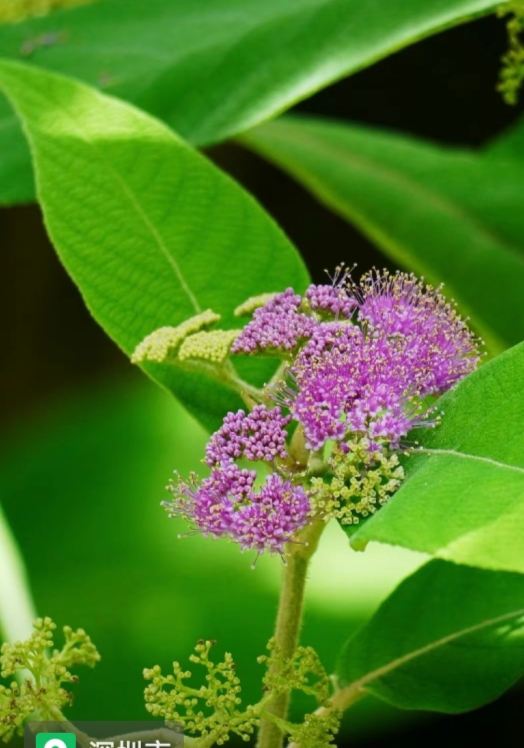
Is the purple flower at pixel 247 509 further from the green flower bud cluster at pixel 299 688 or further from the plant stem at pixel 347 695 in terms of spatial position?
the plant stem at pixel 347 695

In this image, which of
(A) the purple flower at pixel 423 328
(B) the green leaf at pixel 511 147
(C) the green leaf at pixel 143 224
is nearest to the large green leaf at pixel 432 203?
(B) the green leaf at pixel 511 147

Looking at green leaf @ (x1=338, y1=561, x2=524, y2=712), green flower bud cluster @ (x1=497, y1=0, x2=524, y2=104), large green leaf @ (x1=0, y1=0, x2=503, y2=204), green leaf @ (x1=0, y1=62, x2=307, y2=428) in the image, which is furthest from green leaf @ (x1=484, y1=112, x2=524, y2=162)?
green leaf @ (x1=338, y1=561, x2=524, y2=712)

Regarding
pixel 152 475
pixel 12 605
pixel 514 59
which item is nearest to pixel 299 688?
pixel 514 59

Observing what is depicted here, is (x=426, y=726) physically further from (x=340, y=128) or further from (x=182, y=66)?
(x=182, y=66)

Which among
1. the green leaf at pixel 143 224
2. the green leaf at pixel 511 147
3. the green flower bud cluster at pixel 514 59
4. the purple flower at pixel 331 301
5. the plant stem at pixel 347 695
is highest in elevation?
the green leaf at pixel 511 147

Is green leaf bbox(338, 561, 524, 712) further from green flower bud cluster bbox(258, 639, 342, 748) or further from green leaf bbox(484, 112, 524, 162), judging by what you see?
Answer: green leaf bbox(484, 112, 524, 162)

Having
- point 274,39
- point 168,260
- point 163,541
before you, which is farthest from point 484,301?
point 163,541

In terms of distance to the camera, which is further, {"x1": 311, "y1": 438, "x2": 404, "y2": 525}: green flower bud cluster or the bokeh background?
the bokeh background
